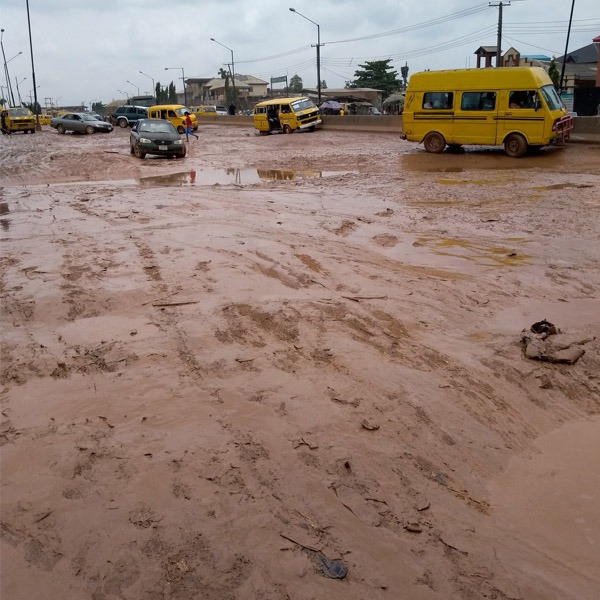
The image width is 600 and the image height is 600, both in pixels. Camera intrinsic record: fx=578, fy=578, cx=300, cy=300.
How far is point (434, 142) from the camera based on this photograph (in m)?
19.0

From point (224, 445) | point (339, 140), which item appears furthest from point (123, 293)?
point (339, 140)

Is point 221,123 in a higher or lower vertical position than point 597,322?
higher

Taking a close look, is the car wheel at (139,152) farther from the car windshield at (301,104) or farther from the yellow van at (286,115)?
the car windshield at (301,104)

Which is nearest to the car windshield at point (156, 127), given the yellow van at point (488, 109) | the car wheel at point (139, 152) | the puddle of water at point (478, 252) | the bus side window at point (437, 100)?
the car wheel at point (139, 152)

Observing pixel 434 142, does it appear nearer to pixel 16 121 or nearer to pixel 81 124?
pixel 81 124

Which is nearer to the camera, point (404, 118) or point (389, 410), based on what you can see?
point (389, 410)

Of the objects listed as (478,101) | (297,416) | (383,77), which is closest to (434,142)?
(478,101)

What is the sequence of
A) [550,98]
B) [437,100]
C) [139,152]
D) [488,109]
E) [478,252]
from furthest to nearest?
[139,152] < [437,100] < [488,109] < [550,98] < [478,252]

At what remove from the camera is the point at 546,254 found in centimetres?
721

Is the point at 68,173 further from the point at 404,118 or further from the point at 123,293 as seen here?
the point at 123,293

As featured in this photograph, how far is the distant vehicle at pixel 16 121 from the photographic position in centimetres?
3884

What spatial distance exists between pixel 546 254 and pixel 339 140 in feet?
67.4

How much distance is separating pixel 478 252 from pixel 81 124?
3529cm

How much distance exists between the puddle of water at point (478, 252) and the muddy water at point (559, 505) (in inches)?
134
